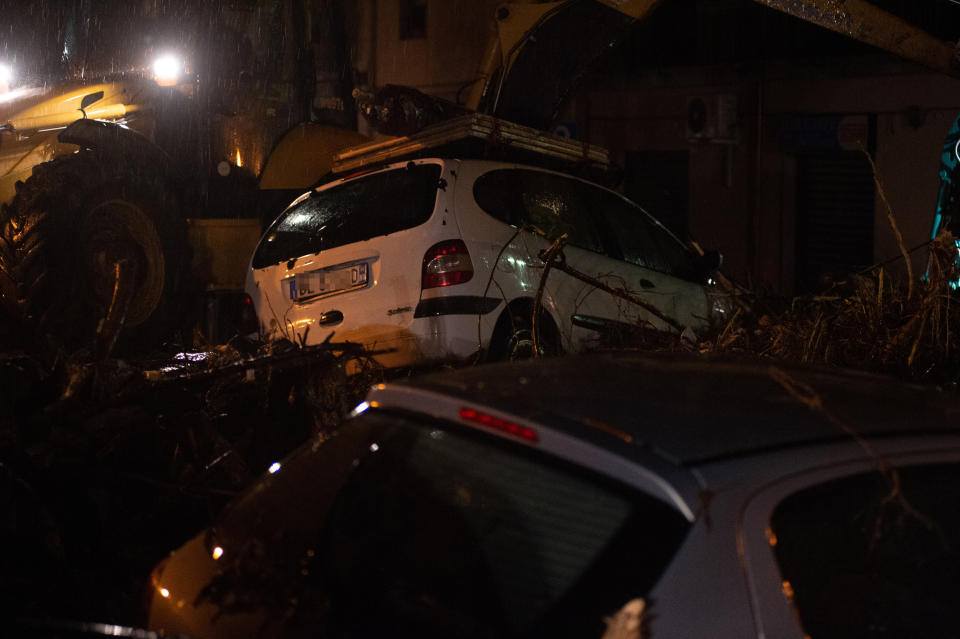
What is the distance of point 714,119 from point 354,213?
9.03m

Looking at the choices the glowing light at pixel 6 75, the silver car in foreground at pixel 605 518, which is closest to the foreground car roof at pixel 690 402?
the silver car in foreground at pixel 605 518

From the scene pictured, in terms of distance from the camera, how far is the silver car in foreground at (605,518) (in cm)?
186

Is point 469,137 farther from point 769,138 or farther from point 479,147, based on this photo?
point 769,138

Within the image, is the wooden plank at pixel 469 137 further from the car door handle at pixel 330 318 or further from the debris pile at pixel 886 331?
the debris pile at pixel 886 331

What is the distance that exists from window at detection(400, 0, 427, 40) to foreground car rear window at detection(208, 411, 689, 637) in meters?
15.3

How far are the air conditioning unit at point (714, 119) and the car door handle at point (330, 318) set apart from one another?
9292mm

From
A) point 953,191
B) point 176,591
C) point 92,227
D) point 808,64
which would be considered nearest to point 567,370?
point 176,591

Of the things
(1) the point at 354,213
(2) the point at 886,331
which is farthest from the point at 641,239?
(2) the point at 886,331

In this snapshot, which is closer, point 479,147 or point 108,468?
point 108,468

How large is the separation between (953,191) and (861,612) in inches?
287

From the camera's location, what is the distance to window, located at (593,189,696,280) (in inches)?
272

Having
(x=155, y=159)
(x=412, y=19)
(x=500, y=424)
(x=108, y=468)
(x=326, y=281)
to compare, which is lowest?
(x=108, y=468)

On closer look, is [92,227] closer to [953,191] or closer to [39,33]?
[39,33]

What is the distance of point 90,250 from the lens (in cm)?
707
